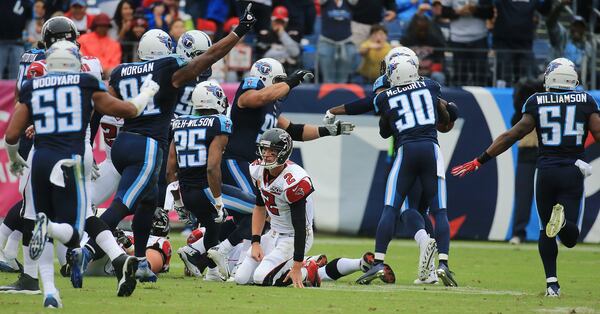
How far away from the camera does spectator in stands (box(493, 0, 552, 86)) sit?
15695mm

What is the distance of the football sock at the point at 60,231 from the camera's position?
7.39 metres

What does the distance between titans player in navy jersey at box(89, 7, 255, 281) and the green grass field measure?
539 mm

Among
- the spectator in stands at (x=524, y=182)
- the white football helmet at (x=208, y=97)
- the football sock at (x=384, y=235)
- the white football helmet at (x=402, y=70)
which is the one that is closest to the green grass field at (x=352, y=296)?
the football sock at (x=384, y=235)

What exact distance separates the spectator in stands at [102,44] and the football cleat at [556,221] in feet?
25.6

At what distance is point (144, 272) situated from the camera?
30.3 feet

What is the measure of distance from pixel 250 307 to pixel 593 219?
8447 mm

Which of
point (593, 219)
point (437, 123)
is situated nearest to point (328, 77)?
point (593, 219)

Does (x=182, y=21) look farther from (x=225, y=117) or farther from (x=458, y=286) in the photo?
(x=458, y=286)

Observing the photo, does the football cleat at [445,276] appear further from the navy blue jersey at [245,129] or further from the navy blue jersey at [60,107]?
the navy blue jersey at [60,107]

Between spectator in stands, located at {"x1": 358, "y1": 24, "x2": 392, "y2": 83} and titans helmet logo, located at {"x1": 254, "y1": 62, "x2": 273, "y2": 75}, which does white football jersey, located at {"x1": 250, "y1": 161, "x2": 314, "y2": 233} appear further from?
spectator in stands, located at {"x1": 358, "y1": 24, "x2": 392, "y2": 83}

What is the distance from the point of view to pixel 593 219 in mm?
15031

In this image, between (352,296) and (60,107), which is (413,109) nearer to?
(352,296)

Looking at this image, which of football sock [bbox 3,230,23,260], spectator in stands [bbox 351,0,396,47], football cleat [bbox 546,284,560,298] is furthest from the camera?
spectator in stands [bbox 351,0,396,47]

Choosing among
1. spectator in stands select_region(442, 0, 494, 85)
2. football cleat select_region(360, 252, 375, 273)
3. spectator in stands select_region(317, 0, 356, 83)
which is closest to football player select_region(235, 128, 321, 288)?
football cleat select_region(360, 252, 375, 273)
